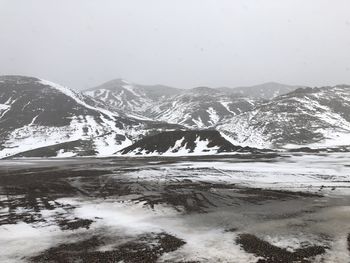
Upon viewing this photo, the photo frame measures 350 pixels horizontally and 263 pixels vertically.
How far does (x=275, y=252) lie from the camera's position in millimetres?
13891

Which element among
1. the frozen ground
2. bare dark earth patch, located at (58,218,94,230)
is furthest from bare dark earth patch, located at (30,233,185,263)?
bare dark earth patch, located at (58,218,94,230)

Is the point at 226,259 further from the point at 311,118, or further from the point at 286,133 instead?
the point at 311,118

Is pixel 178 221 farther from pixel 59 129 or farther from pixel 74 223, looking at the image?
pixel 59 129

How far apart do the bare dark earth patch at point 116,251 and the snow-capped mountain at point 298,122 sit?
95218 millimetres

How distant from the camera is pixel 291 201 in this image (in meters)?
24.3

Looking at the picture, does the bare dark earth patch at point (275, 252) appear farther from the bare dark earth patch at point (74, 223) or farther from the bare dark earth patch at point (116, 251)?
the bare dark earth patch at point (74, 223)

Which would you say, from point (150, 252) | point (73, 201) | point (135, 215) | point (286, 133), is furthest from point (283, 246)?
point (286, 133)

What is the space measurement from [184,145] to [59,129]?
8803 centimetres

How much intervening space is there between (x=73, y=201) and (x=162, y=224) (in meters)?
8.95

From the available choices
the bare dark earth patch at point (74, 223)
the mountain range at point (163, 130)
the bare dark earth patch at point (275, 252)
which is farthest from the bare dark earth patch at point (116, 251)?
the mountain range at point (163, 130)

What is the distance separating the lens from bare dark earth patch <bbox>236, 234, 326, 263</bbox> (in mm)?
13086

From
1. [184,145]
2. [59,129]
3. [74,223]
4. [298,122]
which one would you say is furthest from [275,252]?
[59,129]

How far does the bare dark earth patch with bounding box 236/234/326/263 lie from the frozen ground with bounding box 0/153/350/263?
1.3 inches

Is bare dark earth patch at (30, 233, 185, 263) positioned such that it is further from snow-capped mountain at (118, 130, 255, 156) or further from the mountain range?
the mountain range
